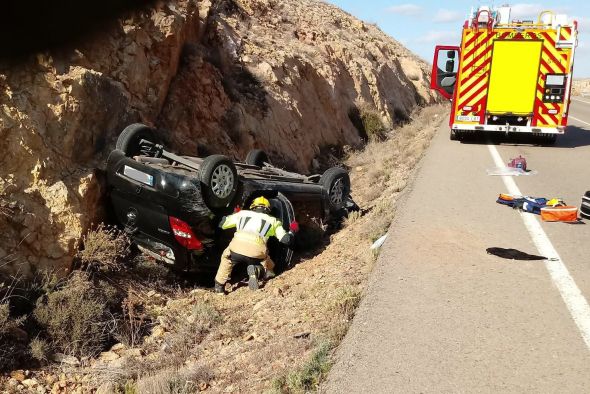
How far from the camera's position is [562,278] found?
5500mm

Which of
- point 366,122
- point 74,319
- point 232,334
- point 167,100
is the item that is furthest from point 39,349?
point 366,122

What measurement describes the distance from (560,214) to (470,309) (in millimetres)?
3555

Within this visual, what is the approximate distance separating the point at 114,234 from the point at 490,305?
4.64m

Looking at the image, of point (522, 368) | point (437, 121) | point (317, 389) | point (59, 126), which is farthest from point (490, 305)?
point (437, 121)

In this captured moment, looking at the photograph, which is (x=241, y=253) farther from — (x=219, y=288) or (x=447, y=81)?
(x=447, y=81)

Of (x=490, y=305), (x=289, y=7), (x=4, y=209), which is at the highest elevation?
(x=289, y=7)

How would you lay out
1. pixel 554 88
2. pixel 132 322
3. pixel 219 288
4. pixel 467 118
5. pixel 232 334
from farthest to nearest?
pixel 467 118 < pixel 554 88 < pixel 219 288 < pixel 132 322 < pixel 232 334

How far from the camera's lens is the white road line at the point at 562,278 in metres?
4.61

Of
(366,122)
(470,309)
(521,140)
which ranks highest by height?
(366,122)

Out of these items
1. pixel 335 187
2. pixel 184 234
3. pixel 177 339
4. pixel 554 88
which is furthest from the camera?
pixel 554 88

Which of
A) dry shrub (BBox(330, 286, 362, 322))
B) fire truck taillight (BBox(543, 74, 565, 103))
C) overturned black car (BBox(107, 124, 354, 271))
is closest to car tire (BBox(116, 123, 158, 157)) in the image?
overturned black car (BBox(107, 124, 354, 271))

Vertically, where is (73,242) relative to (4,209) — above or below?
below

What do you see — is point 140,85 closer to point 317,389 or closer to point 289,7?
point 317,389

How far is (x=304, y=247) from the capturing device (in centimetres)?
842
